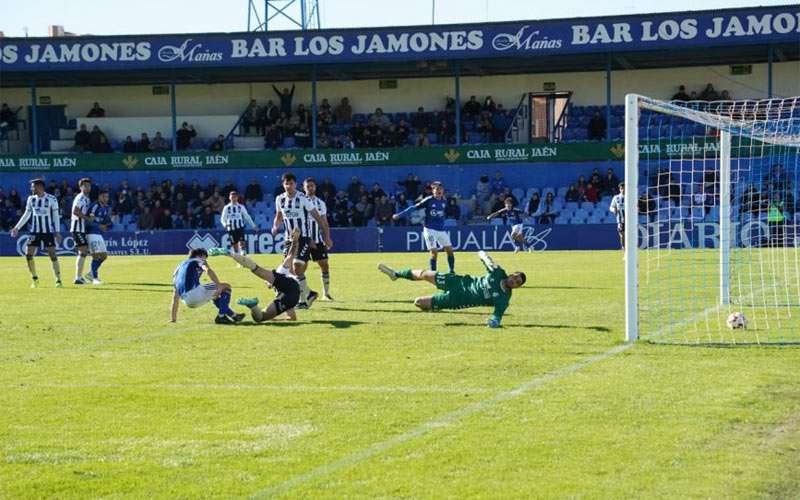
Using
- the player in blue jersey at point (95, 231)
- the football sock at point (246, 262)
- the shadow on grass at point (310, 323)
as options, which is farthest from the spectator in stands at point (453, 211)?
the football sock at point (246, 262)

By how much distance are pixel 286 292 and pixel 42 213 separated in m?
10.2

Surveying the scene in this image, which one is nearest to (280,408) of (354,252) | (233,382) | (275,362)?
(233,382)

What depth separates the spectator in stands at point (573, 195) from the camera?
4097 cm

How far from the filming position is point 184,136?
154ft

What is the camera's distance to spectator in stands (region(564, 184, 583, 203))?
4097cm

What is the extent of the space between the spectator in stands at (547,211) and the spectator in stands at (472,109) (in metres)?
6.54

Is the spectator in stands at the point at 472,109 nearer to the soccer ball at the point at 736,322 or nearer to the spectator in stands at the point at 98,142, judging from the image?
the spectator in stands at the point at 98,142

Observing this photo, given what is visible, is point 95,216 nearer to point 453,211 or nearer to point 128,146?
point 453,211

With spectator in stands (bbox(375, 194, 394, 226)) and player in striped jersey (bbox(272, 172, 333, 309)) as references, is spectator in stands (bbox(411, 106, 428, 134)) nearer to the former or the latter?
spectator in stands (bbox(375, 194, 394, 226))

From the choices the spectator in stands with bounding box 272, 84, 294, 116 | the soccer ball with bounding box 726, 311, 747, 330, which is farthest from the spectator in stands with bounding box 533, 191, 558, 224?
the soccer ball with bounding box 726, 311, 747, 330

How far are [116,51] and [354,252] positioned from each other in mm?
13465

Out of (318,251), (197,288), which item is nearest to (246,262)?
(197,288)

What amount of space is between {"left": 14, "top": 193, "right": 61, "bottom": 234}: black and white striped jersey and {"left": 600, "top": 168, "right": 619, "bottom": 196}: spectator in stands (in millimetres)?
22431

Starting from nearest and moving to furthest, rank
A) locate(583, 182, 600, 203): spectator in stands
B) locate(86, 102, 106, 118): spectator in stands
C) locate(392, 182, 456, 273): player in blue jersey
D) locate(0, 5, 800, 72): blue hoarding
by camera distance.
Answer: locate(392, 182, 456, 273): player in blue jersey → locate(583, 182, 600, 203): spectator in stands → locate(0, 5, 800, 72): blue hoarding → locate(86, 102, 106, 118): spectator in stands
